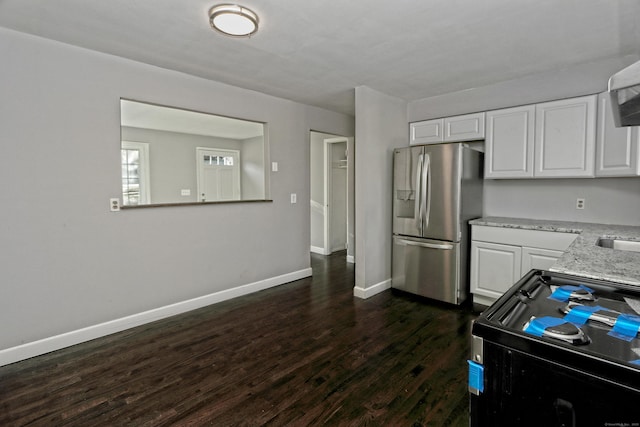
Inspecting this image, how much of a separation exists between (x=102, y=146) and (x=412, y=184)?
2.97 metres

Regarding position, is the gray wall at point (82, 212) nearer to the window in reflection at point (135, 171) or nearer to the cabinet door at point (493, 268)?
the cabinet door at point (493, 268)

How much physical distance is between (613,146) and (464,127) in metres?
1.30

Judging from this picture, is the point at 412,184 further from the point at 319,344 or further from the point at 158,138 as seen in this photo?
the point at 158,138

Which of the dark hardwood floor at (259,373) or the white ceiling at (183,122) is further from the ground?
the white ceiling at (183,122)

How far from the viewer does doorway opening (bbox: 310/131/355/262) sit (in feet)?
19.3

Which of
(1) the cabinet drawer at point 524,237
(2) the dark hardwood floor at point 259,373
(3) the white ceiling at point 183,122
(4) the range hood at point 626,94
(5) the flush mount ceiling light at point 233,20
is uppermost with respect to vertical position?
(3) the white ceiling at point 183,122

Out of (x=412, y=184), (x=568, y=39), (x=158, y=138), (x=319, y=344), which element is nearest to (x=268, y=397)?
(x=319, y=344)

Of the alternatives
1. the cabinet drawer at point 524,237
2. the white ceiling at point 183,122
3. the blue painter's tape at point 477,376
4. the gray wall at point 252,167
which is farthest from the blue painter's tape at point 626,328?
the gray wall at point 252,167

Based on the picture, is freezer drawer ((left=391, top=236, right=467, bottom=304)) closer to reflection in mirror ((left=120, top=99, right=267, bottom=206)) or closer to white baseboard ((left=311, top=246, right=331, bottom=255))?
white baseboard ((left=311, top=246, right=331, bottom=255))

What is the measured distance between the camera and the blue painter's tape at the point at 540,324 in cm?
89

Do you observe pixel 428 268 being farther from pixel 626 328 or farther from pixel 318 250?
pixel 318 250

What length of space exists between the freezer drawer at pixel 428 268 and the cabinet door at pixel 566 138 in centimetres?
113

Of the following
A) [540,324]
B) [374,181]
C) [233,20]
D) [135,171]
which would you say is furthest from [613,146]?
[135,171]

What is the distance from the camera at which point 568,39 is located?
2.41m
